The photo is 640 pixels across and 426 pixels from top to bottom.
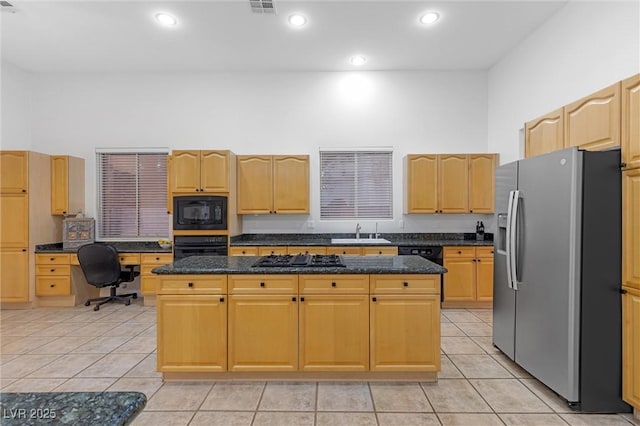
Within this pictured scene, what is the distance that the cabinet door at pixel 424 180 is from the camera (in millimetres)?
4879

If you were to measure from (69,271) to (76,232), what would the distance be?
2.05 ft

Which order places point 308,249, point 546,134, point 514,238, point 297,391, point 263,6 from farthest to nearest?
point 308,249
point 263,6
point 546,134
point 514,238
point 297,391

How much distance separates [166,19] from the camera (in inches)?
148

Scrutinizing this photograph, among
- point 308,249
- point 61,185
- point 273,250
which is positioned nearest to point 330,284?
point 308,249

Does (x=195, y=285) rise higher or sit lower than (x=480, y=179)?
lower

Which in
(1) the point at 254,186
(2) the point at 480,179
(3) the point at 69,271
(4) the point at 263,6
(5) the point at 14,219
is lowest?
(3) the point at 69,271

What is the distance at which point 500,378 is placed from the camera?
2.70 metres

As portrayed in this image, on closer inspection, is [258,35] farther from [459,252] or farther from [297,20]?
[459,252]

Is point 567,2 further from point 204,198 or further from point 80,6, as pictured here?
point 80,6

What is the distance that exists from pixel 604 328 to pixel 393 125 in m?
3.79

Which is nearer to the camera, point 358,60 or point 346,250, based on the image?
point 346,250

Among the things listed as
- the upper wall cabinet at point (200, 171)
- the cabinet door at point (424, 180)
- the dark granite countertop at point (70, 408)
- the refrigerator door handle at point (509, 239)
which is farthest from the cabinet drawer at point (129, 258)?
the refrigerator door handle at point (509, 239)

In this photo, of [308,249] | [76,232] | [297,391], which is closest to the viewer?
[297,391]

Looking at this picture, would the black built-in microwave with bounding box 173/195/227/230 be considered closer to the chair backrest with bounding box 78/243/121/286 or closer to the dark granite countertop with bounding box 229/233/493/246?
the dark granite countertop with bounding box 229/233/493/246
